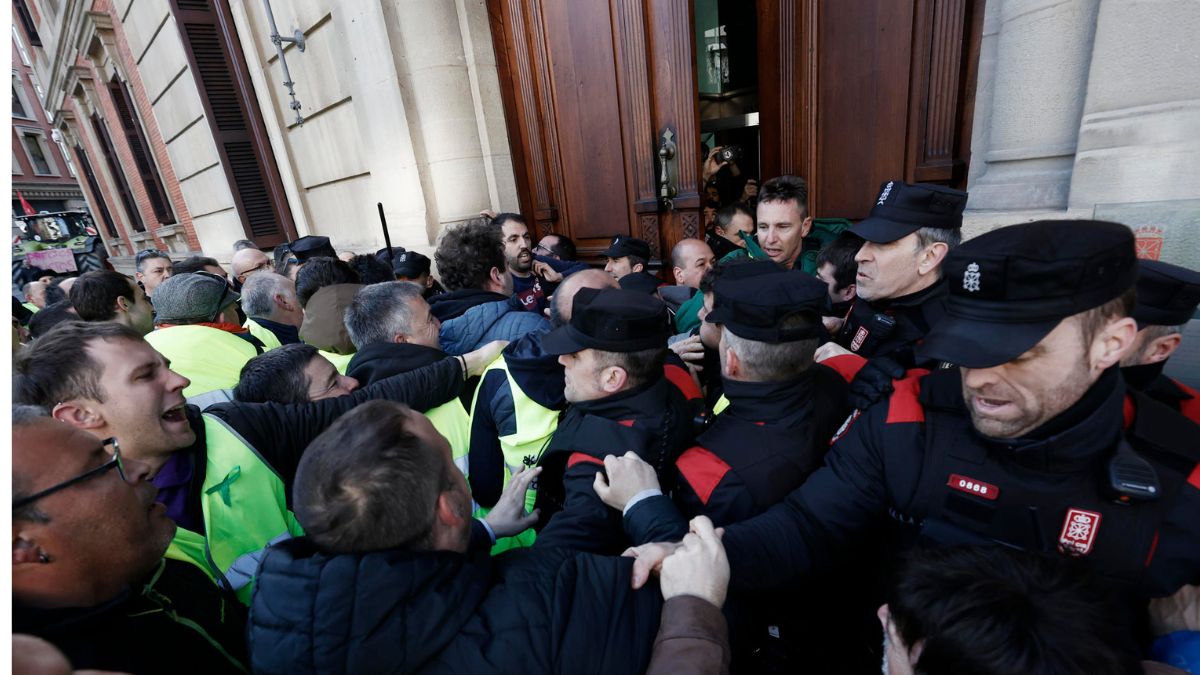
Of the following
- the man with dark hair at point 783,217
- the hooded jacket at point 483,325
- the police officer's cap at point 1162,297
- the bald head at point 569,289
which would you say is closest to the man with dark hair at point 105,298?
the hooded jacket at point 483,325

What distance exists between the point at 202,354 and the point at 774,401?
255cm

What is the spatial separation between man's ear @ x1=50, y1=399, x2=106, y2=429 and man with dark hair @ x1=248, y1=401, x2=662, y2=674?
0.95 m

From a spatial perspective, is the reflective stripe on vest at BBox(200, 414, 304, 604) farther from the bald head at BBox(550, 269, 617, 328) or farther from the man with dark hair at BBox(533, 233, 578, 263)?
the man with dark hair at BBox(533, 233, 578, 263)

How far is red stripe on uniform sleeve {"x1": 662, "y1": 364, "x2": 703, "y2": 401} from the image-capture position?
176 centimetres

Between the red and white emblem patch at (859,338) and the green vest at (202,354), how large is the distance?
273 centimetres

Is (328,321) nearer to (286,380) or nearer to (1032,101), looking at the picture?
(286,380)

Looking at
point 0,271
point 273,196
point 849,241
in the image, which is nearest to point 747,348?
point 849,241

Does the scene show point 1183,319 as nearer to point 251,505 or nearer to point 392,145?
point 251,505

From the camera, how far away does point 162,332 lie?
2451 mm

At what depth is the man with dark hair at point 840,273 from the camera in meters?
2.43

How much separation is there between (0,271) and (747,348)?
1.60 meters

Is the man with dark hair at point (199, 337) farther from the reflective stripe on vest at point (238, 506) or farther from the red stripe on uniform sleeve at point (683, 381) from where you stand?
the red stripe on uniform sleeve at point (683, 381)

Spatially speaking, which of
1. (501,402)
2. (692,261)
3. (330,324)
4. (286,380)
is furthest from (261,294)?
(692,261)

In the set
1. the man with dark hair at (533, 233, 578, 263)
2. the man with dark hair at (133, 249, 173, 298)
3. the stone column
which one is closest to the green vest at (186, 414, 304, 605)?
the stone column
